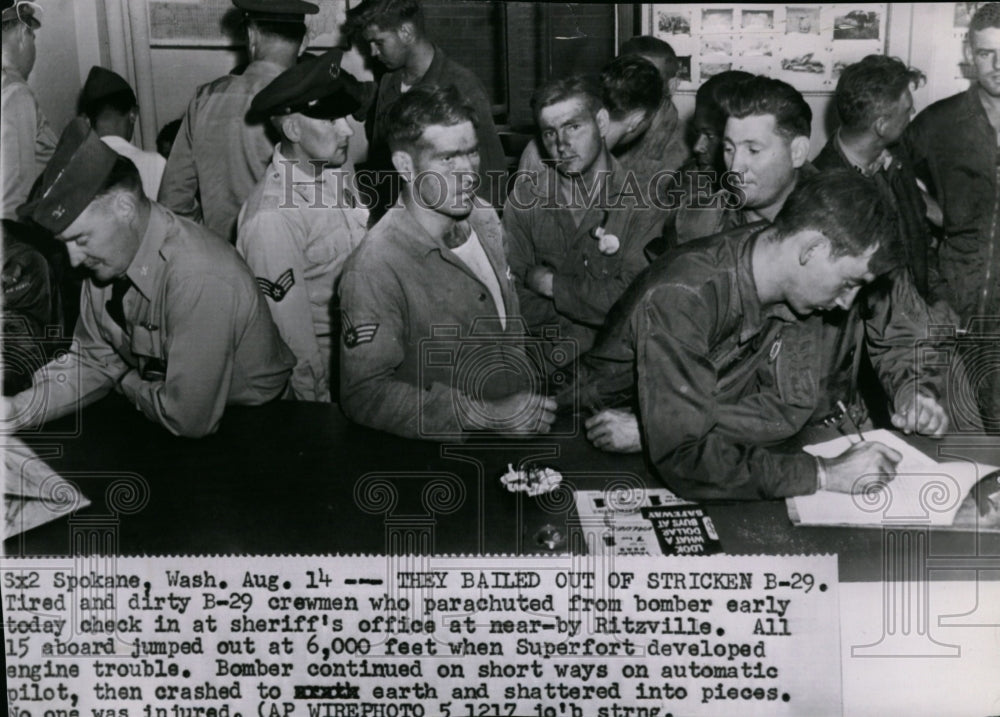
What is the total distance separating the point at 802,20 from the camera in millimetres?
2762

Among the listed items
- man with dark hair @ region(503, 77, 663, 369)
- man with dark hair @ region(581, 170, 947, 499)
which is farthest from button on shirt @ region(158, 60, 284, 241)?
man with dark hair @ region(581, 170, 947, 499)

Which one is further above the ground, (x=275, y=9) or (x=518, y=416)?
(x=275, y=9)

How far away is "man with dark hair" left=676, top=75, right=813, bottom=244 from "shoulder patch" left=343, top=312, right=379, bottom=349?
902 millimetres

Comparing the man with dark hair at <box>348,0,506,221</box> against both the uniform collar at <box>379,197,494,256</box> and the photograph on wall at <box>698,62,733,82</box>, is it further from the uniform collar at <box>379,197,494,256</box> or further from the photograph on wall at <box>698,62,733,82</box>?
the photograph on wall at <box>698,62,733,82</box>

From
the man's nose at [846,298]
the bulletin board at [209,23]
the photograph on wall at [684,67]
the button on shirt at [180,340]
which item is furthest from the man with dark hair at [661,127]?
the button on shirt at [180,340]

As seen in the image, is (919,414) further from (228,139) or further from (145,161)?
(145,161)

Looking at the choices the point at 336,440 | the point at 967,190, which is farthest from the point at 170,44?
the point at 967,190

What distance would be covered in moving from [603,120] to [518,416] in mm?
769

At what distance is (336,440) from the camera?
277 centimetres

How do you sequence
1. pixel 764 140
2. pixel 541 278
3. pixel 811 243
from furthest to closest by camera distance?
pixel 541 278 → pixel 764 140 → pixel 811 243

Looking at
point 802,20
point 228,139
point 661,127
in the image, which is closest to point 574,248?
point 661,127

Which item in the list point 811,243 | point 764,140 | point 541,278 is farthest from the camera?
point 541,278

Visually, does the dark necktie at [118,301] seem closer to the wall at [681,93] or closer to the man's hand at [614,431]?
the wall at [681,93]

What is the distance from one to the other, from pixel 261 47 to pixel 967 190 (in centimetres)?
183
